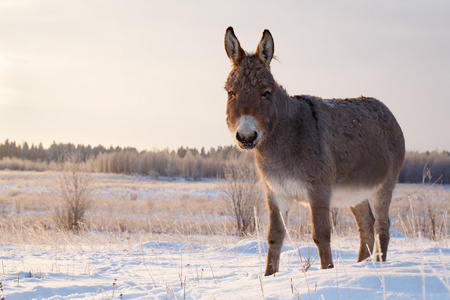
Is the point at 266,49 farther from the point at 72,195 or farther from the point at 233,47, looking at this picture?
the point at 72,195

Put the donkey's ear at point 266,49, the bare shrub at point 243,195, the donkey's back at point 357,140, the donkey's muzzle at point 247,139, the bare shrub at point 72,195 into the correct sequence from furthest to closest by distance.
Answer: the bare shrub at point 72,195 < the bare shrub at point 243,195 < the donkey's back at point 357,140 < the donkey's ear at point 266,49 < the donkey's muzzle at point 247,139

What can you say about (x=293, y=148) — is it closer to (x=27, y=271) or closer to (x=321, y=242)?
(x=321, y=242)

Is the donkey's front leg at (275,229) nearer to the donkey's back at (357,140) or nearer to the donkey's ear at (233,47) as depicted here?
the donkey's back at (357,140)

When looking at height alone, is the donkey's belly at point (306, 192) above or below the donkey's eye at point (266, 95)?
below

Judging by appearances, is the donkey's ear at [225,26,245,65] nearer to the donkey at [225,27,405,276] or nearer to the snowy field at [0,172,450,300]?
the donkey at [225,27,405,276]

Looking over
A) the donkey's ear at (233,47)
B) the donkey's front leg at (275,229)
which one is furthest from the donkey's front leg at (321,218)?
the donkey's ear at (233,47)

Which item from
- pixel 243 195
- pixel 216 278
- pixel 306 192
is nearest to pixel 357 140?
pixel 306 192

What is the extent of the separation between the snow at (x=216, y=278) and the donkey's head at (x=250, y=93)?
3.92ft

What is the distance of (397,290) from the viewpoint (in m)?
3.15

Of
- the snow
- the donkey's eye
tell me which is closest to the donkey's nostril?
the donkey's eye

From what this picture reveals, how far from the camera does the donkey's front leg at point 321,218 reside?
4730 mm

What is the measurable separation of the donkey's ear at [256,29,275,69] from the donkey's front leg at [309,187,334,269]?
1734 mm

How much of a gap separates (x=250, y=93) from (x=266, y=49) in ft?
2.42

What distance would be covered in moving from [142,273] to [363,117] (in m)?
4.14
